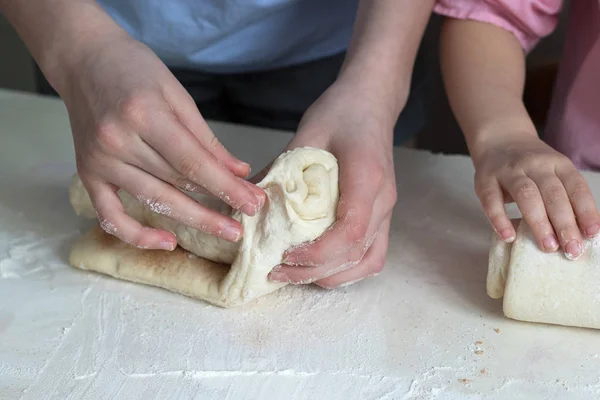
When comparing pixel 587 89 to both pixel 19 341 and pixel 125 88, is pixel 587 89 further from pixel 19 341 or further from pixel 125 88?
pixel 19 341

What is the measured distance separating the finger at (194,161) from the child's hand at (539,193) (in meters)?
0.33

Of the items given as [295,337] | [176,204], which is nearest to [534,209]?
[295,337]

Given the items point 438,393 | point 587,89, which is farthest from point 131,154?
point 587,89

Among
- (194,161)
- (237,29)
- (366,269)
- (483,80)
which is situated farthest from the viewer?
(237,29)

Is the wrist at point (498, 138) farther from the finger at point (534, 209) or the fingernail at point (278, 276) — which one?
the fingernail at point (278, 276)

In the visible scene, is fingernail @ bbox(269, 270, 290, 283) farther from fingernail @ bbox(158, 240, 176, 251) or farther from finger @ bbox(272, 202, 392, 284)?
fingernail @ bbox(158, 240, 176, 251)

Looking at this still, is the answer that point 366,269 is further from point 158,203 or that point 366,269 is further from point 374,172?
point 158,203

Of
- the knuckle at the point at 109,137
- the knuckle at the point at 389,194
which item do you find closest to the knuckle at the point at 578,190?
the knuckle at the point at 389,194

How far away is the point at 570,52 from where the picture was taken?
4.26 feet

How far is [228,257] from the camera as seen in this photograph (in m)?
0.94

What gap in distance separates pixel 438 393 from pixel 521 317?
164 mm

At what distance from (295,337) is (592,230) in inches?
15.1

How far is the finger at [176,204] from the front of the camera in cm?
85

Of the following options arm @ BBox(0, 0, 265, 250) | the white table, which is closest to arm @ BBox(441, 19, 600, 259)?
the white table
